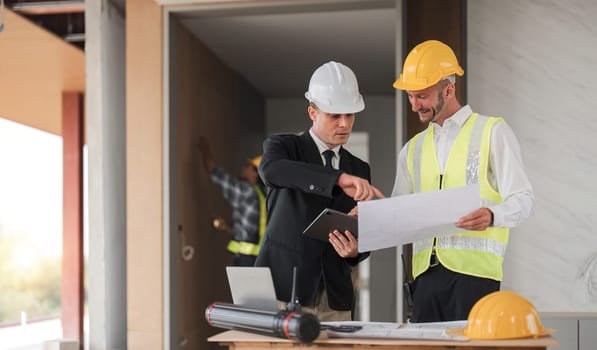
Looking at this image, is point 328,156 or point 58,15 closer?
point 328,156

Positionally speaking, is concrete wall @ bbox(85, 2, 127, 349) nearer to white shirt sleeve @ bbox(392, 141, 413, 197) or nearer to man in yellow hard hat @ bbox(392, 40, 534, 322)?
white shirt sleeve @ bbox(392, 141, 413, 197)

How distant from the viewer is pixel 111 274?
519cm

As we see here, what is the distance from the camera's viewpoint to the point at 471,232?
2.79 metres

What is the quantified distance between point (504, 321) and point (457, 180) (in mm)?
743

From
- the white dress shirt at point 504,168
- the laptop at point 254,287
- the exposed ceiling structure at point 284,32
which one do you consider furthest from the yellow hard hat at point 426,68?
the exposed ceiling structure at point 284,32

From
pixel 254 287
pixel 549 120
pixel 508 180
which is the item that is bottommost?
pixel 254 287

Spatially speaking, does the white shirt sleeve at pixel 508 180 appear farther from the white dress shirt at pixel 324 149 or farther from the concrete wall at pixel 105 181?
the concrete wall at pixel 105 181

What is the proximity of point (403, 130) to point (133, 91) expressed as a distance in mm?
1642

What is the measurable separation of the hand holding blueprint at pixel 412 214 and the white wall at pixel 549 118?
2132mm

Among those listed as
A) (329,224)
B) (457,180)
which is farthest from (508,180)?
(329,224)

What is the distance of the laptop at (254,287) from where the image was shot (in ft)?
7.74

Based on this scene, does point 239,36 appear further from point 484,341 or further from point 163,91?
point 484,341

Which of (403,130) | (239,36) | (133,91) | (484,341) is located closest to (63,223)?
(239,36)

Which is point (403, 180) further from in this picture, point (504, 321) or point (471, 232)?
point (504, 321)
